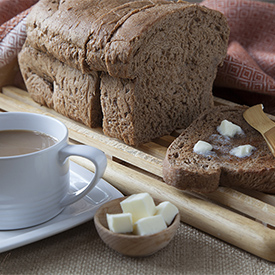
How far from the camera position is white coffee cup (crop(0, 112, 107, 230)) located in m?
1.53

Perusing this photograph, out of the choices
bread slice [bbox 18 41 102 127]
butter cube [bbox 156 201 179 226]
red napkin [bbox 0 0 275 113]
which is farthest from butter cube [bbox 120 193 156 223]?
red napkin [bbox 0 0 275 113]

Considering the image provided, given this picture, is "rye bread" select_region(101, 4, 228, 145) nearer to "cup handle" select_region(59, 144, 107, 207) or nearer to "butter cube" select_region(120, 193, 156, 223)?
"cup handle" select_region(59, 144, 107, 207)

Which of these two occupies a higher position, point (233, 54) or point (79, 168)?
point (233, 54)

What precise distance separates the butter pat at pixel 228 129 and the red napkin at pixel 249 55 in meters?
0.74

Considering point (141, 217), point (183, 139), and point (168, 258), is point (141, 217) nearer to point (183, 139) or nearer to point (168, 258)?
point (168, 258)

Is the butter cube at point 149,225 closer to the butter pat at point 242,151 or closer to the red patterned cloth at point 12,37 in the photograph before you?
the butter pat at point 242,151

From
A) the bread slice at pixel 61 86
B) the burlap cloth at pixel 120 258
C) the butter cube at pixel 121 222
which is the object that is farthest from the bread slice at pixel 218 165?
the bread slice at pixel 61 86

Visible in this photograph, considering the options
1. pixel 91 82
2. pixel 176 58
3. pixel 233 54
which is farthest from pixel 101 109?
pixel 233 54

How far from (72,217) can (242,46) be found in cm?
216

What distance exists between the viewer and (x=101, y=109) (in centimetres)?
261

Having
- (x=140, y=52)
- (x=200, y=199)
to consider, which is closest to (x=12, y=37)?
(x=140, y=52)

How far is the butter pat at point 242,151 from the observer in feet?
6.66

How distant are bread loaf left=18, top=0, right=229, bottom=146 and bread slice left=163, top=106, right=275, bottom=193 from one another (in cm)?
32

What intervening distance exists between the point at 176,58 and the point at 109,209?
113 cm
